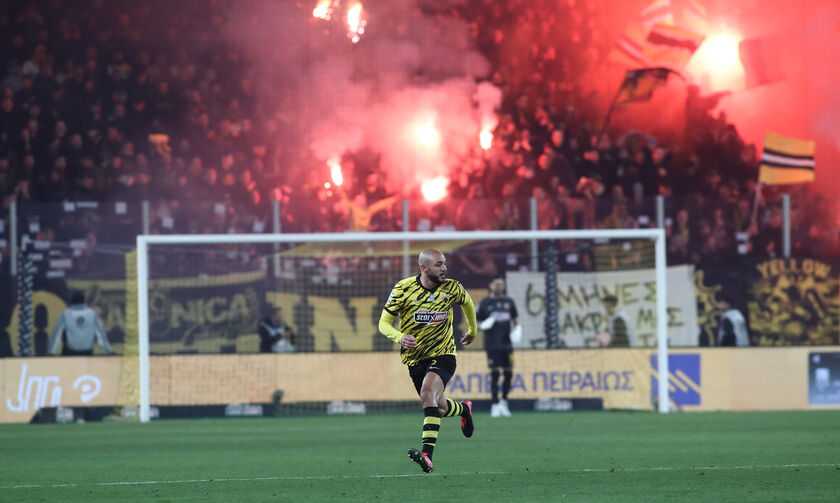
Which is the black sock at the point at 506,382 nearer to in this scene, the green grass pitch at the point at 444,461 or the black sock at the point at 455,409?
the green grass pitch at the point at 444,461

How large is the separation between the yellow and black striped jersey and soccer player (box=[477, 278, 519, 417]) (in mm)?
7486

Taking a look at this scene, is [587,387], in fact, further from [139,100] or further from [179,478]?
[139,100]

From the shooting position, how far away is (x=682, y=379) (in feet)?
58.0

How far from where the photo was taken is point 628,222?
20234 mm

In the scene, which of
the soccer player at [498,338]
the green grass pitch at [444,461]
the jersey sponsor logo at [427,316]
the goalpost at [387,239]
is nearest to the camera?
the green grass pitch at [444,461]

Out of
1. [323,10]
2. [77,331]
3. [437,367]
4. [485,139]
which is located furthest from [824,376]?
[323,10]

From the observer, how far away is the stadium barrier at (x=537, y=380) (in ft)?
57.2

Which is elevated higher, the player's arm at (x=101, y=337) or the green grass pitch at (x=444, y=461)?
the player's arm at (x=101, y=337)

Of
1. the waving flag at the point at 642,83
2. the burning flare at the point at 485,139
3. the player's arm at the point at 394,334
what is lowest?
the player's arm at the point at 394,334

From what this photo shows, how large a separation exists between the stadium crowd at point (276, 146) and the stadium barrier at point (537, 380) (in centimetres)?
302

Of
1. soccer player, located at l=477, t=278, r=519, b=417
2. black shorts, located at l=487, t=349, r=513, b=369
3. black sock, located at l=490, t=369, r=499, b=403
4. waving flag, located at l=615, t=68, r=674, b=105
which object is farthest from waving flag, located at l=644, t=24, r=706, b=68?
black sock, located at l=490, t=369, r=499, b=403

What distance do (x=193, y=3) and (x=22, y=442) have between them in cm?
1671

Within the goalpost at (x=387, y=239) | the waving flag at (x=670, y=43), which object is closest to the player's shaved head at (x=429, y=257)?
the goalpost at (x=387, y=239)

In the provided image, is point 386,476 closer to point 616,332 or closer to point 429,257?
point 429,257
